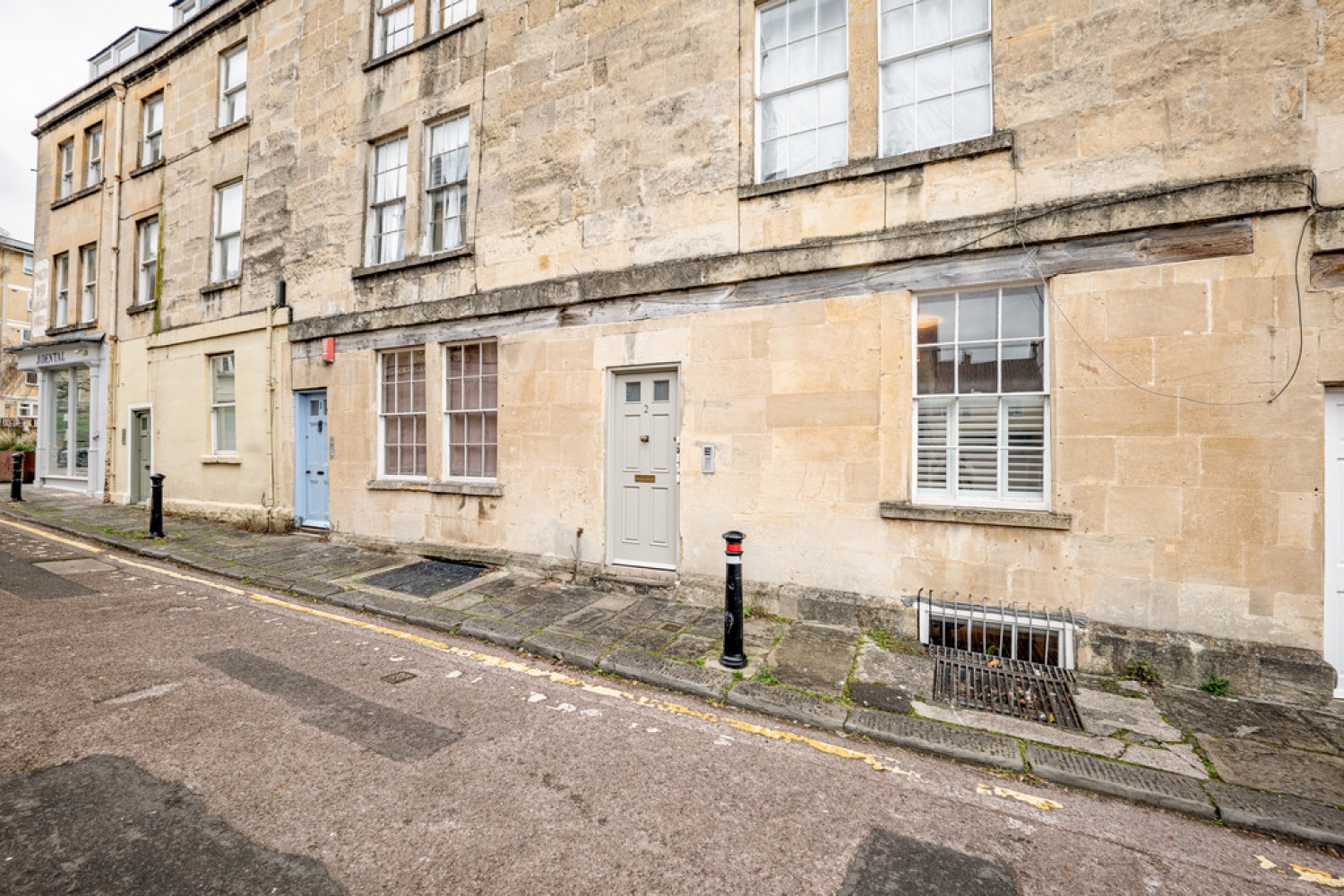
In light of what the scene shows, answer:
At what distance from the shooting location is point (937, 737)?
395 centimetres

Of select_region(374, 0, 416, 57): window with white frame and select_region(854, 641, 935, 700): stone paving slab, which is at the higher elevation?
select_region(374, 0, 416, 57): window with white frame

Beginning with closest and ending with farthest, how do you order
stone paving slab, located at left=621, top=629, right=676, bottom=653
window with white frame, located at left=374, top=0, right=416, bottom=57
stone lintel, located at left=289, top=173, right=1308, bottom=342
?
1. stone lintel, located at left=289, top=173, right=1308, bottom=342
2. stone paving slab, located at left=621, top=629, right=676, bottom=653
3. window with white frame, located at left=374, top=0, right=416, bottom=57

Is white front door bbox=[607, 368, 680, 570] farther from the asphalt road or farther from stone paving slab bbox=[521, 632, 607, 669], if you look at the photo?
the asphalt road

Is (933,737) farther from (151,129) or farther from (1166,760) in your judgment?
(151,129)

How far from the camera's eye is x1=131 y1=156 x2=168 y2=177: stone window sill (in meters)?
13.8

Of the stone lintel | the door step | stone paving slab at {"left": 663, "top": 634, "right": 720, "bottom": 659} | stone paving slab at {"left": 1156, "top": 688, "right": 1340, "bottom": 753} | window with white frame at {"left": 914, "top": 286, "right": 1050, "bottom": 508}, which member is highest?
the stone lintel

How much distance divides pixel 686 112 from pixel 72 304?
1842 cm

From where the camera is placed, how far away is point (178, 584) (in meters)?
7.38

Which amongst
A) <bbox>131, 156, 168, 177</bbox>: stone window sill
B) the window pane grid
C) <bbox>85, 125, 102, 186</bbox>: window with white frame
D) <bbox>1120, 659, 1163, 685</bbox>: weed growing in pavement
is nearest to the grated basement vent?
<bbox>1120, 659, 1163, 685</bbox>: weed growing in pavement

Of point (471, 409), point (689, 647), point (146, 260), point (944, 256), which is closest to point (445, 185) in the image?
point (471, 409)

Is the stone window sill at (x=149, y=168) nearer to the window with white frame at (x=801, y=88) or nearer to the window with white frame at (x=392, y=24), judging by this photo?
the window with white frame at (x=392, y=24)

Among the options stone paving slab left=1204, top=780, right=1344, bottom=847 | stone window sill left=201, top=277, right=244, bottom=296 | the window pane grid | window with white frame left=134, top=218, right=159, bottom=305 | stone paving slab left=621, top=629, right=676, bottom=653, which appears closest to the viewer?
stone paving slab left=1204, top=780, right=1344, bottom=847

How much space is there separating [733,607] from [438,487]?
5.65 m

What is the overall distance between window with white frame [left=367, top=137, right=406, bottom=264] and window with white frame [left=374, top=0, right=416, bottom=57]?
5.76ft
